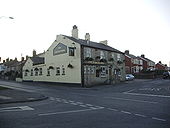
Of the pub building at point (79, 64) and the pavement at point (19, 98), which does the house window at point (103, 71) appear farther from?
the pavement at point (19, 98)

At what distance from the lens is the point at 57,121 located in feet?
29.0

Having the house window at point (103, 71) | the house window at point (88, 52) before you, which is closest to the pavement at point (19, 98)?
the house window at point (88, 52)

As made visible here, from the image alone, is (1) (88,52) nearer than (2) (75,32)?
Yes

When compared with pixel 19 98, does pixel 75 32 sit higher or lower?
higher

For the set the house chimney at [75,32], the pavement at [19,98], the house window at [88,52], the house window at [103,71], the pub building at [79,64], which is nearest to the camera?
the pavement at [19,98]

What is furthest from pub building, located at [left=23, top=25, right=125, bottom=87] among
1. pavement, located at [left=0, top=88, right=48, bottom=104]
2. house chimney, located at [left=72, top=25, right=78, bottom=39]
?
pavement, located at [left=0, top=88, right=48, bottom=104]

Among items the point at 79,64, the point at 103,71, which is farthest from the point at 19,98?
the point at 103,71

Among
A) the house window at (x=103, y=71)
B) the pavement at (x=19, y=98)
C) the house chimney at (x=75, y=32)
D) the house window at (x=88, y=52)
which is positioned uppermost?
the house chimney at (x=75, y=32)

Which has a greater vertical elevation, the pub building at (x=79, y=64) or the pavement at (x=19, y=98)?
the pub building at (x=79, y=64)

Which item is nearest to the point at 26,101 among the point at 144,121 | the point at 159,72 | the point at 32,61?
the point at 144,121

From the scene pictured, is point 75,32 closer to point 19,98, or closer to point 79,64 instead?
point 79,64

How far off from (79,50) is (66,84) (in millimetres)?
6452

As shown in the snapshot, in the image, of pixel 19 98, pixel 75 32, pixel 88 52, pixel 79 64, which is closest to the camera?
pixel 19 98

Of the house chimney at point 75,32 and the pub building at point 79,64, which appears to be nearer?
the pub building at point 79,64
